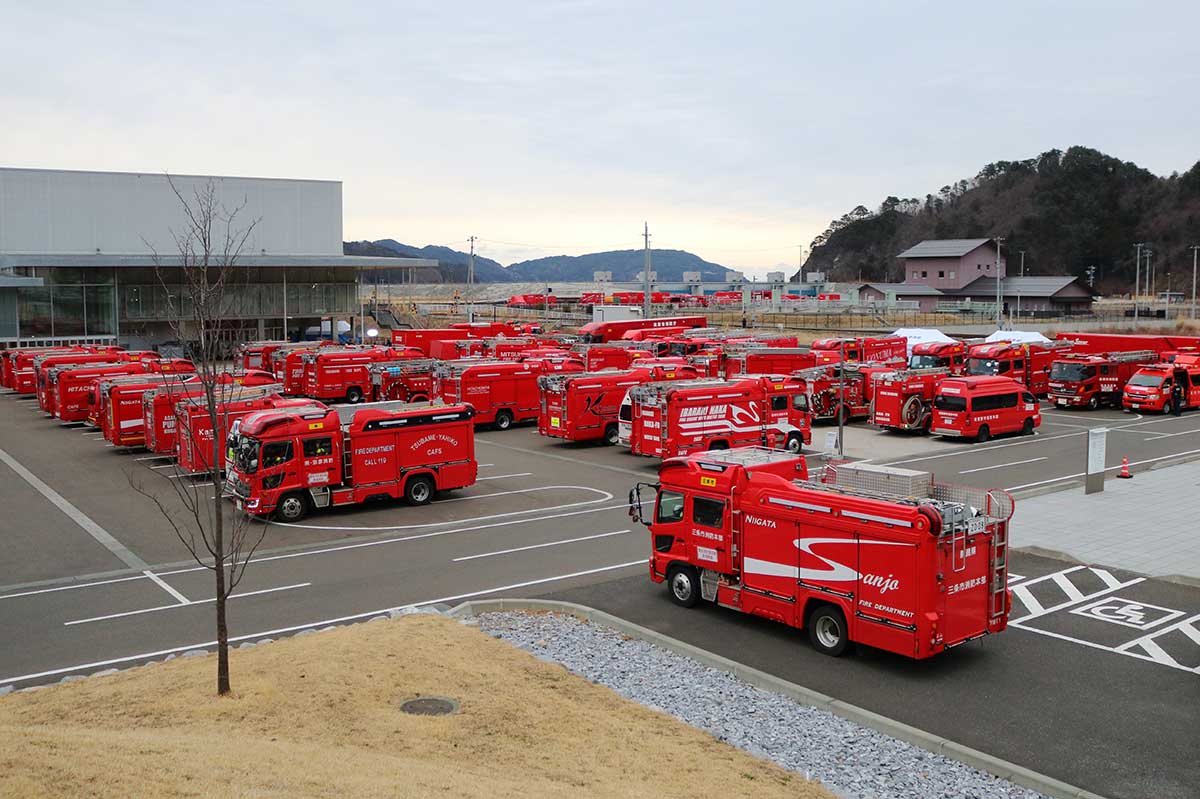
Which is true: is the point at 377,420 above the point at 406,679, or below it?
above

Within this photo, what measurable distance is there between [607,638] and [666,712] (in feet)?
10.7

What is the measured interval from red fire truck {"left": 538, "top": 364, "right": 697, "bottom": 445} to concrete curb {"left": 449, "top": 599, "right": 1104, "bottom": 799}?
19.0m

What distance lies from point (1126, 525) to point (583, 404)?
18639 mm

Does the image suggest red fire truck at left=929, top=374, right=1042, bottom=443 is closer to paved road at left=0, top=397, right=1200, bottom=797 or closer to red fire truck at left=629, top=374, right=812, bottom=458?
paved road at left=0, top=397, right=1200, bottom=797

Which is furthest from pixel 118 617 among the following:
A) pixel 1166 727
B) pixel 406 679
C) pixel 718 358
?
pixel 718 358

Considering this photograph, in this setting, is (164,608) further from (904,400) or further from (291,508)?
(904,400)

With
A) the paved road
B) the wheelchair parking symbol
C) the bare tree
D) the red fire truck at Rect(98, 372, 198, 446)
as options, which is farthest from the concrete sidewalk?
the red fire truck at Rect(98, 372, 198, 446)

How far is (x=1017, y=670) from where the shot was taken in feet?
49.6

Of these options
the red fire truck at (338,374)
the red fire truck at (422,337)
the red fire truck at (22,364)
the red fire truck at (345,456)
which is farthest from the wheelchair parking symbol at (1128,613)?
the red fire truck at (422,337)

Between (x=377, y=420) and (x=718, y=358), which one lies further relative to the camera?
(x=718, y=358)

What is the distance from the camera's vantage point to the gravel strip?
1139 cm

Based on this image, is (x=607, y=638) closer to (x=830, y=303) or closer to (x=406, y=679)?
(x=406, y=679)

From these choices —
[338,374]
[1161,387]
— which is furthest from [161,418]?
[1161,387]

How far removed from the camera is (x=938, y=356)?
55.1 metres
